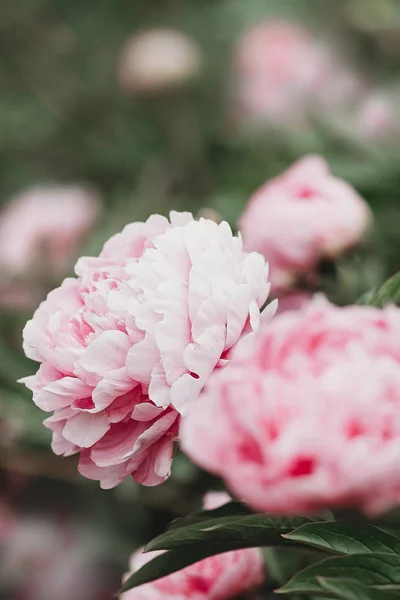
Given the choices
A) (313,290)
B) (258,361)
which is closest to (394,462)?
(258,361)

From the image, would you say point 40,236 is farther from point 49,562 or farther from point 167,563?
point 167,563

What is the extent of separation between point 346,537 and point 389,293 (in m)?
0.12

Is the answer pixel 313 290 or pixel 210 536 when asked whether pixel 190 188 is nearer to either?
pixel 313 290

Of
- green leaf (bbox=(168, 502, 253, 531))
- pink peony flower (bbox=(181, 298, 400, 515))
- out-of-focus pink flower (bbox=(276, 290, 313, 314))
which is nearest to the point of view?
pink peony flower (bbox=(181, 298, 400, 515))

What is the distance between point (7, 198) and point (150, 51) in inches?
14.3

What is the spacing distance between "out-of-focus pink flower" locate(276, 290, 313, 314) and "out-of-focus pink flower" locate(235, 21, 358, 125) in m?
0.72

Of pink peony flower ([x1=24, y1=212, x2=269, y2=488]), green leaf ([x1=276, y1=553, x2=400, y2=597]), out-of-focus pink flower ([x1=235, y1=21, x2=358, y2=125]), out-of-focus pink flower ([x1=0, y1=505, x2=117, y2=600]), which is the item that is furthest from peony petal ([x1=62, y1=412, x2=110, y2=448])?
out-of-focus pink flower ([x1=235, y1=21, x2=358, y2=125])

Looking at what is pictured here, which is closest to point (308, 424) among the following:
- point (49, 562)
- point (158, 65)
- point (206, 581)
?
point (206, 581)

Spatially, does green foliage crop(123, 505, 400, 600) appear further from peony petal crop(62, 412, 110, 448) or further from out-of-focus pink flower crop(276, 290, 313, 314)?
out-of-focus pink flower crop(276, 290, 313, 314)

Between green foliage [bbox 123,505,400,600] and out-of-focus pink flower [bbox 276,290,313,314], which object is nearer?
green foliage [bbox 123,505,400,600]

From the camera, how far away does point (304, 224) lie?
21.5 inches

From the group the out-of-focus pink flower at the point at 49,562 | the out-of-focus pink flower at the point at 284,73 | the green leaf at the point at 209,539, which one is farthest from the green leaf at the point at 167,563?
the out-of-focus pink flower at the point at 284,73

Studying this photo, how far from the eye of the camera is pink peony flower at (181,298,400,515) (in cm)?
29

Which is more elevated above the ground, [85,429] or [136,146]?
[85,429]
